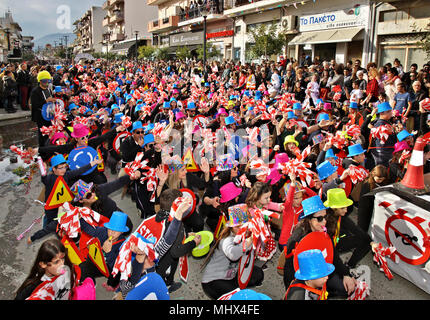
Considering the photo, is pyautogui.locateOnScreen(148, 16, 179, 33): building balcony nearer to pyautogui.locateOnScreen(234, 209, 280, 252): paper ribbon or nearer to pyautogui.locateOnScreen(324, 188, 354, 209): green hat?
pyautogui.locateOnScreen(324, 188, 354, 209): green hat

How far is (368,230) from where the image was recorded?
4484 mm

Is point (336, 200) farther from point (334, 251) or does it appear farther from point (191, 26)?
point (191, 26)

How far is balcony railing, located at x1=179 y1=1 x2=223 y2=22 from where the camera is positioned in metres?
33.3

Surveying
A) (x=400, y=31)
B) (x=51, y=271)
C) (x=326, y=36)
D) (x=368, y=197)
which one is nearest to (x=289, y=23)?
(x=326, y=36)

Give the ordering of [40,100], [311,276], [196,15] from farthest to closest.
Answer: [196,15]
[40,100]
[311,276]

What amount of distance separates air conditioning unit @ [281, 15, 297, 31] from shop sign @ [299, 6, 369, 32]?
0.79m

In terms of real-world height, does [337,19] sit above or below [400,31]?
above

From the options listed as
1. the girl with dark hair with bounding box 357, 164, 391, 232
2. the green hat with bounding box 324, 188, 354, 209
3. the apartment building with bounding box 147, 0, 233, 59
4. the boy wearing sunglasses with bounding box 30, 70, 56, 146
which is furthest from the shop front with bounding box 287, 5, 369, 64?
the green hat with bounding box 324, 188, 354, 209

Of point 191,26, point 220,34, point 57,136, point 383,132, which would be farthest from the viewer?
point 191,26

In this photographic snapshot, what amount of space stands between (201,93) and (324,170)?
8185 millimetres

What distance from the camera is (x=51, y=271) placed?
2.81 metres

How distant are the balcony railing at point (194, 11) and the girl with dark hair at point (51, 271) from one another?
111 feet

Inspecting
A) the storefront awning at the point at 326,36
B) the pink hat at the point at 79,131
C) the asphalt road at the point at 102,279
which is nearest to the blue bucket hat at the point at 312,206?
the asphalt road at the point at 102,279

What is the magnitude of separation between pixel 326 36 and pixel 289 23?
3.89 meters
